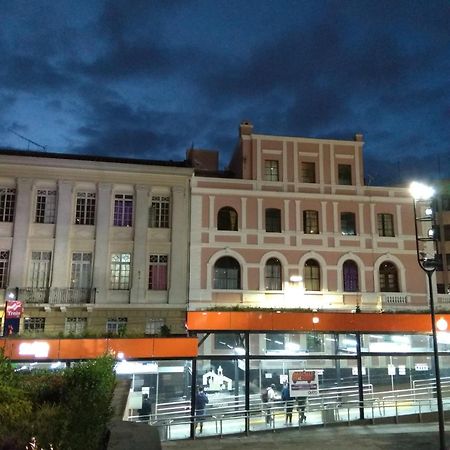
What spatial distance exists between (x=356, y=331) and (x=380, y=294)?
7.57m

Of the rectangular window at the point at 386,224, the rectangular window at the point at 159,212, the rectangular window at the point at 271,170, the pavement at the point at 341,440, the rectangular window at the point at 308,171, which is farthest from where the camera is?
the rectangular window at the point at 308,171

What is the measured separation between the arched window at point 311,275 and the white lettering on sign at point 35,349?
48.1ft

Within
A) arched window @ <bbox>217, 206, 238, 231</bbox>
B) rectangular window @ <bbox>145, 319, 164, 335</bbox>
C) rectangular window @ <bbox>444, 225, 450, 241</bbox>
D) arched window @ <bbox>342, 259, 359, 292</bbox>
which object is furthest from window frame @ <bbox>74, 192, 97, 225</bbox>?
rectangular window @ <bbox>444, 225, 450, 241</bbox>

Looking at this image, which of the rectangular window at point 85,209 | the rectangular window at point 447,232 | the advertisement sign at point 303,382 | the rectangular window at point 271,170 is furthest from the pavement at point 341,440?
the rectangular window at point 447,232

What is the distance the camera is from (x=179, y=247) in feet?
88.3

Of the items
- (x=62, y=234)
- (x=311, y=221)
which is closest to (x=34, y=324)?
(x=62, y=234)

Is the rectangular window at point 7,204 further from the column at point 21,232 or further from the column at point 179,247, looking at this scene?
the column at point 179,247

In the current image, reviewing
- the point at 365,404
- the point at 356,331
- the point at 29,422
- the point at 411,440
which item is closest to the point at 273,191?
the point at 356,331

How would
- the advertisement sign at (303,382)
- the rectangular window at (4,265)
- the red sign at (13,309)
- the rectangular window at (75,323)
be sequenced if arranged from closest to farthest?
the advertisement sign at (303,382), the red sign at (13,309), the rectangular window at (75,323), the rectangular window at (4,265)

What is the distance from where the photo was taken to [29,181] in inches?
1040

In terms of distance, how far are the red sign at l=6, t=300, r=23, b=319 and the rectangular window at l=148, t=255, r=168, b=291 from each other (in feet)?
21.8

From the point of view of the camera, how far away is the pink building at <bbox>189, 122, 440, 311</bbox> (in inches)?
1062

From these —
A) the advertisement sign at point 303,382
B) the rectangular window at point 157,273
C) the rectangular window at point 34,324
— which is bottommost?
the advertisement sign at point 303,382

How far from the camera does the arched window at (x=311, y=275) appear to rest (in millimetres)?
27625
